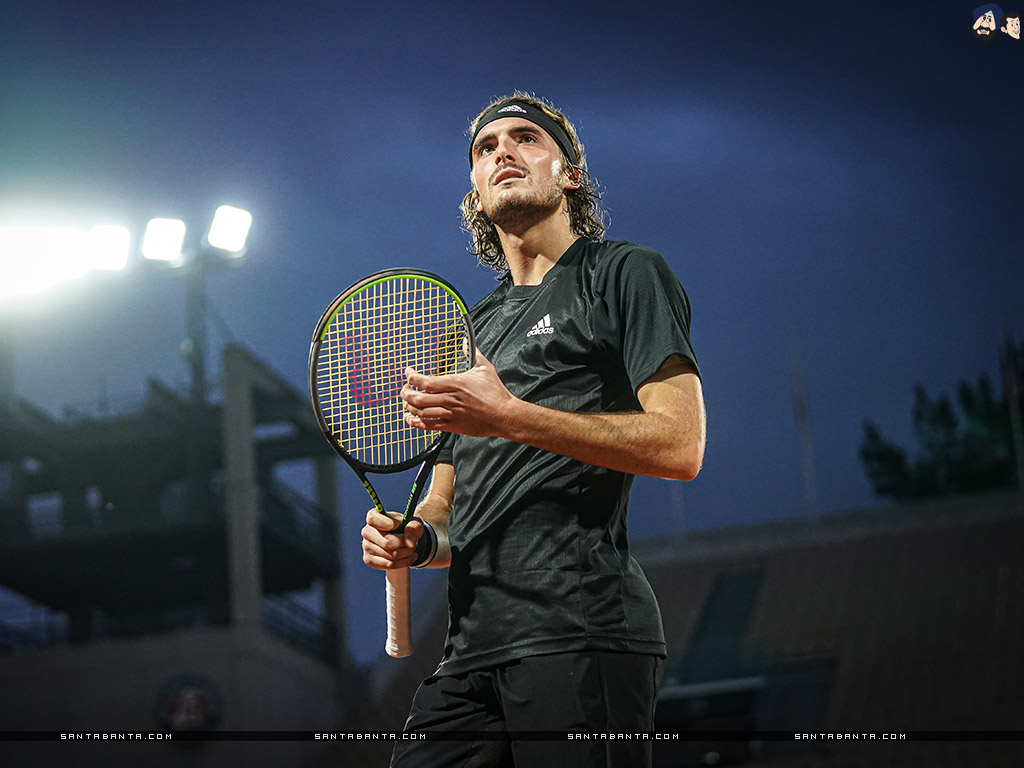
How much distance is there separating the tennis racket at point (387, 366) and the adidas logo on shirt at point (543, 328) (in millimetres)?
92

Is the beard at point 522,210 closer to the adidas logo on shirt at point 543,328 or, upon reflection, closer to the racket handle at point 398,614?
the adidas logo on shirt at point 543,328

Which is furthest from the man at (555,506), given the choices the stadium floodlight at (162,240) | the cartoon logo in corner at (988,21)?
the stadium floodlight at (162,240)

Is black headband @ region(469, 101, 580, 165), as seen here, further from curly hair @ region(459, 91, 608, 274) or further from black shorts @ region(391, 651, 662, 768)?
black shorts @ region(391, 651, 662, 768)

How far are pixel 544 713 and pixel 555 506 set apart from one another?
0.26 meters

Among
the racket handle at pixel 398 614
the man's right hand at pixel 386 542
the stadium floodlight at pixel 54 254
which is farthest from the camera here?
the stadium floodlight at pixel 54 254

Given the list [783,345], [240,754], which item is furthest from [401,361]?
[783,345]

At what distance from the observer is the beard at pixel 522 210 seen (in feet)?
5.50

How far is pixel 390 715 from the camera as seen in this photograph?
10.6m

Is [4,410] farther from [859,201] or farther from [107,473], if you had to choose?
[859,201]

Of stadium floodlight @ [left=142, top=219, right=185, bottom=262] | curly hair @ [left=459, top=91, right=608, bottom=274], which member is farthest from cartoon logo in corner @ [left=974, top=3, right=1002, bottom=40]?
stadium floodlight @ [left=142, top=219, right=185, bottom=262]

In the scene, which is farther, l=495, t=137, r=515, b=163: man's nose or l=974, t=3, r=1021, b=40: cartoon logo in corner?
l=974, t=3, r=1021, b=40: cartoon logo in corner

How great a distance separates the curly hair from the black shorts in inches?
26.3

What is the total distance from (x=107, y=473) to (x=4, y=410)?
1313 millimetres

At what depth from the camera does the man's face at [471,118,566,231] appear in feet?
5.52
